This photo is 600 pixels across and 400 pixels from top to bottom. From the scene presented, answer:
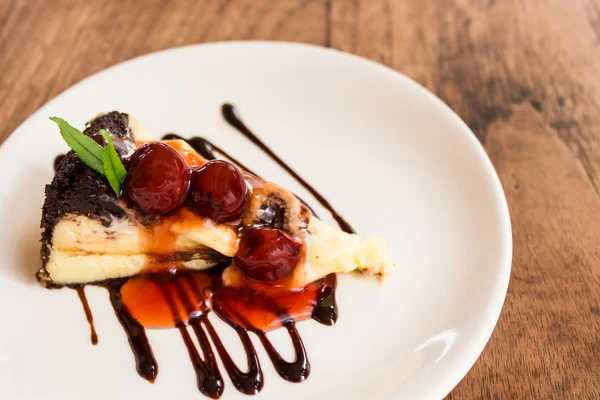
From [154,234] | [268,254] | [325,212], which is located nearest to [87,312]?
[154,234]

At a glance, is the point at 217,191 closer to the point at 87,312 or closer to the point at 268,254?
the point at 268,254

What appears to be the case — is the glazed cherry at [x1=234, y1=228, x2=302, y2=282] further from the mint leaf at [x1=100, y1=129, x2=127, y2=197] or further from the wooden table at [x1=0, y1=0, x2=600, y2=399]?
the wooden table at [x1=0, y1=0, x2=600, y2=399]

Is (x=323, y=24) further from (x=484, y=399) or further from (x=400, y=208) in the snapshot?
(x=484, y=399)

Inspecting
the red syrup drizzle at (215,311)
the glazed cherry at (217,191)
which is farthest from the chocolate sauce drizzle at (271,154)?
the glazed cherry at (217,191)

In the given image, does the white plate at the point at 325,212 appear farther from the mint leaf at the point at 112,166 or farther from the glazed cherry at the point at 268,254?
the mint leaf at the point at 112,166

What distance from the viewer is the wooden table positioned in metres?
1.82

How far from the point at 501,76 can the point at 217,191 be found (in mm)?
1619

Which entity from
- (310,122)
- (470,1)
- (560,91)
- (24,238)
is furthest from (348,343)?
(470,1)

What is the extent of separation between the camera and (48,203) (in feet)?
6.17

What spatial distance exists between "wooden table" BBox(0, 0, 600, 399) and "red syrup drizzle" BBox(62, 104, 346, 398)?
49cm

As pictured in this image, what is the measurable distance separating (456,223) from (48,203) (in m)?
1.34

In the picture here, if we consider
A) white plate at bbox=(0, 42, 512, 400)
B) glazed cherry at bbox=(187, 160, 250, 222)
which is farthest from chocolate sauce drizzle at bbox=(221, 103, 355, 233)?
glazed cherry at bbox=(187, 160, 250, 222)

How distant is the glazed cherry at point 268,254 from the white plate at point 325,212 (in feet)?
0.65

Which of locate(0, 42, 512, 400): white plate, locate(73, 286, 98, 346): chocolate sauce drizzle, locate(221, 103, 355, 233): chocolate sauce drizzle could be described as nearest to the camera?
locate(0, 42, 512, 400): white plate
